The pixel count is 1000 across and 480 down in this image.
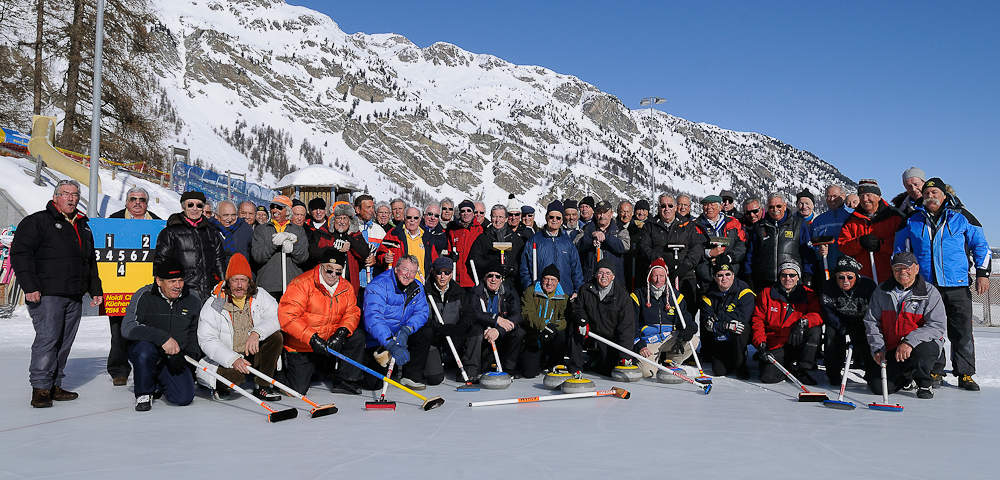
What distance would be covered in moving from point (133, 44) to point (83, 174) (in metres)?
7.24

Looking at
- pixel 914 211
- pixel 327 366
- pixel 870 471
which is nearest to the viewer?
pixel 870 471

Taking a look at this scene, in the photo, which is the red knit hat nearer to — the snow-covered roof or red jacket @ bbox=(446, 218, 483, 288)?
red jacket @ bbox=(446, 218, 483, 288)

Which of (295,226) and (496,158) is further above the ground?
(496,158)

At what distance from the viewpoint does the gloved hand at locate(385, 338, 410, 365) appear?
5543mm

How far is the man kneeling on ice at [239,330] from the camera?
5.16 m

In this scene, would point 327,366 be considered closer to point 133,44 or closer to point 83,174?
point 83,174

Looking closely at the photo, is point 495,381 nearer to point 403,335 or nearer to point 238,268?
point 403,335

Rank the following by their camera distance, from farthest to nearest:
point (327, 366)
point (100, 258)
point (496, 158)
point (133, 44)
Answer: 1. point (496, 158)
2. point (133, 44)
3. point (100, 258)
4. point (327, 366)

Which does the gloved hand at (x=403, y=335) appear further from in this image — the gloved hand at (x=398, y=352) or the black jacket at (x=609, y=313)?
the black jacket at (x=609, y=313)

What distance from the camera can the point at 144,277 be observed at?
710cm

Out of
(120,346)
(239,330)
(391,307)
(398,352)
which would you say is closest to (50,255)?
(120,346)

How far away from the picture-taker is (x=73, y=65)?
23.1 meters

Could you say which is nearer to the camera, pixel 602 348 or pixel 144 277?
pixel 602 348

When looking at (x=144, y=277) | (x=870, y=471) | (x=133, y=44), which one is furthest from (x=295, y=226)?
(x=133, y=44)
